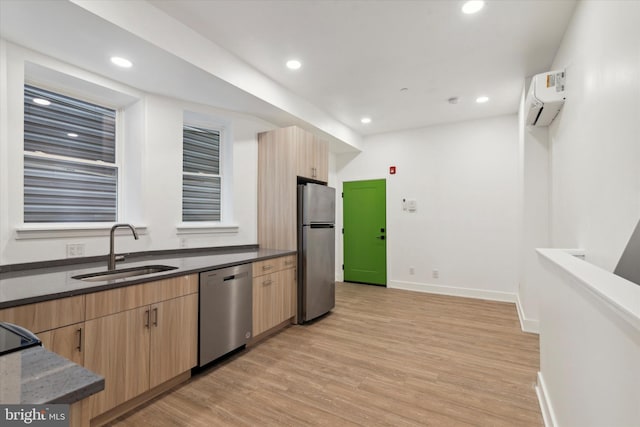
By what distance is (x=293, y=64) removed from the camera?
3.06m

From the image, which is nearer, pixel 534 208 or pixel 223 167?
pixel 534 208

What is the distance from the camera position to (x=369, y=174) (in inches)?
224

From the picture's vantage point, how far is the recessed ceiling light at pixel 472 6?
2.16 metres

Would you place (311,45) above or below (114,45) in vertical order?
above

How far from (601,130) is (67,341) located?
318 centimetres

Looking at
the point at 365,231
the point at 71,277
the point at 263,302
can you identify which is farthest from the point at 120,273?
the point at 365,231

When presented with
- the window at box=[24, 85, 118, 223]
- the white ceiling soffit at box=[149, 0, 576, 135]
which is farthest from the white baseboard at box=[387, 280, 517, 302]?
the window at box=[24, 85, 118, 223]

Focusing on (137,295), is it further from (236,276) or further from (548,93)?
(548,93)

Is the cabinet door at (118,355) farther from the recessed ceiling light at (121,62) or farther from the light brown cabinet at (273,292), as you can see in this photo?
the recessed ceiling light at (121,62)

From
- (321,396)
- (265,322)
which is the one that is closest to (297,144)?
(265,322)

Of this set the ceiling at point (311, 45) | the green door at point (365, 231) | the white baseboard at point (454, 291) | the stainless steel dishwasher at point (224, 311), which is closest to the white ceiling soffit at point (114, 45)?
the ceiling at point (311, 45)

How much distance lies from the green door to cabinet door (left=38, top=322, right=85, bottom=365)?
4600mm

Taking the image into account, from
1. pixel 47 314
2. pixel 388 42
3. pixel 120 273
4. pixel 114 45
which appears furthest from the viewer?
pixel 388 42

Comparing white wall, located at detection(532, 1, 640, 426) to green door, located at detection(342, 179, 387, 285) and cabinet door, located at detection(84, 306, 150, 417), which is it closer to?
cabinet door, located at detection(84, 306, 150, 417)
